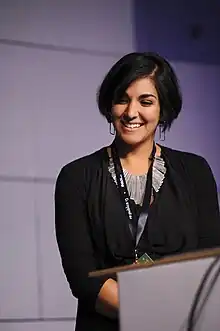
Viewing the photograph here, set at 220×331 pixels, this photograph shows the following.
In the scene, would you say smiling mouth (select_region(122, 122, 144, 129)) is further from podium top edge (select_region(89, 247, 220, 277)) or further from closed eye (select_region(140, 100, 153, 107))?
podium top edge (select_region(89, 247, 220, 277))

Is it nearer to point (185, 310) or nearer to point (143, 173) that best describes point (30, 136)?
point (143, 173)

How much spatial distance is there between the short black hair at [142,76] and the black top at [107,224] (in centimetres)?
10

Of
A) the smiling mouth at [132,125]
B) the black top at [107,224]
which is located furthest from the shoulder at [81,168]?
the smiling mouth at [132,125]

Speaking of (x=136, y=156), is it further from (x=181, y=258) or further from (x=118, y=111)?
(x=181, y=258)

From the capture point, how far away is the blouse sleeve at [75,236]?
1.27 m

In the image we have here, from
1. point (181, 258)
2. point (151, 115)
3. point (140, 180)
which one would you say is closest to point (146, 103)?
point (151, 115)

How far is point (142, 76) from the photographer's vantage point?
137 cm

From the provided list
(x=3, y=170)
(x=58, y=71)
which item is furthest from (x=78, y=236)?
(x=58, y=71)

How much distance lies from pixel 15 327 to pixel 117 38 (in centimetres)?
100

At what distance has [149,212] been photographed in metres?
1.32

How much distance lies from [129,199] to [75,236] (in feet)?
0.41

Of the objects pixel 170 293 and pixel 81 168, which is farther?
pixel 81 168

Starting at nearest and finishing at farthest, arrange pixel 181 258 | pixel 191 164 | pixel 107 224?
1. pixel 181 258
2. pixel 107 224
3. pixel 191 164

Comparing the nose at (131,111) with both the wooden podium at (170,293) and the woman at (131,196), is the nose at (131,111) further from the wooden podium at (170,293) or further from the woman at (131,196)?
the wooden podium at (170,293)
